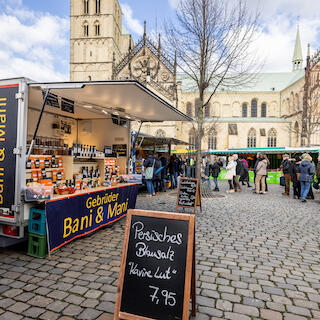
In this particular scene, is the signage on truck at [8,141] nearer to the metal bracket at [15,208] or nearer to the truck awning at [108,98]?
the metal bracket at [15,208]

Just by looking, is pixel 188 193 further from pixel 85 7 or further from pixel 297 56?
pixel 297 56

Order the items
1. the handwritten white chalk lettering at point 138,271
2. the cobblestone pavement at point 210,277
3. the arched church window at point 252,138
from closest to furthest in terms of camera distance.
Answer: the handwritten white chalk lettering at point 138,271 < the cobblestone pavement at point 210,277 < the arched church window at point 252,138

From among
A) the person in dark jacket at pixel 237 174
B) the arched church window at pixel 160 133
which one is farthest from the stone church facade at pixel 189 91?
the person in dark jacket at pixel 237 174

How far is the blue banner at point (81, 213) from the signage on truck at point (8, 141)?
2.19 ft

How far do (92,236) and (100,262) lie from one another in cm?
127

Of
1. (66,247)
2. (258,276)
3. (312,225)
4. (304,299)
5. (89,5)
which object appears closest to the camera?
(304,299)

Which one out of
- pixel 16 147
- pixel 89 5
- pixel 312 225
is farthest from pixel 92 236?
pixel 89 5

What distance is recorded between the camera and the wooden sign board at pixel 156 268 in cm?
206

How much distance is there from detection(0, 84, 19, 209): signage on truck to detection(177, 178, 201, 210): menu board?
4.10 metres

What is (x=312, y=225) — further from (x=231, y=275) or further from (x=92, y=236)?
(x=92, y=236)

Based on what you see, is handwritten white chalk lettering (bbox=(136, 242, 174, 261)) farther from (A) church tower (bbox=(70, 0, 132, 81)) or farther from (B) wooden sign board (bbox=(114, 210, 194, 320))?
(A) church tower (bbox=(70, 0, 132, 81))

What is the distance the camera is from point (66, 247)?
163 inches

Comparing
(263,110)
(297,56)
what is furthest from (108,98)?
(297,56)

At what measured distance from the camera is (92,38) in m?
44.7
